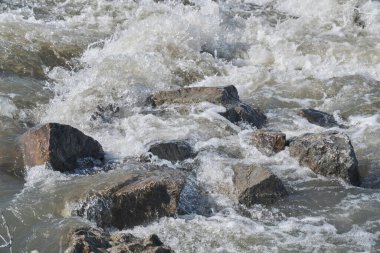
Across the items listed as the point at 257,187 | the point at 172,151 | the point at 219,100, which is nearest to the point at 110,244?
the point at 257,187

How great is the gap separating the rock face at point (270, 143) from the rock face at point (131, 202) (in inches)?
64.1

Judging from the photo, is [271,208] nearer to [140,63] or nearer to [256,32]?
[140,63]

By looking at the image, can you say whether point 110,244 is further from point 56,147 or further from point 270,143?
point 270,143

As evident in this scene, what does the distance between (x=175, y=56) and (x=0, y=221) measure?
19.6ft

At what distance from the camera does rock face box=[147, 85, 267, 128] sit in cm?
783

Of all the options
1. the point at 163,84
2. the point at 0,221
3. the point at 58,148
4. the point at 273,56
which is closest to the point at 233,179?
the point at 58,148

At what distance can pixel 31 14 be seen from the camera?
1205 cm

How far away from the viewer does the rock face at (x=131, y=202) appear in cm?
530

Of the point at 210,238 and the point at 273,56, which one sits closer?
the point at 210,238

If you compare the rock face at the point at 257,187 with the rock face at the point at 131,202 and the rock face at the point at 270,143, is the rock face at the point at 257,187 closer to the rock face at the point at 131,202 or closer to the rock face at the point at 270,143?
the rock face at the point at 131,202

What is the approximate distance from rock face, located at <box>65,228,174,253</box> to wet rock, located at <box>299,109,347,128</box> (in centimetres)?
436

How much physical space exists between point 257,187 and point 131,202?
51.3 inches

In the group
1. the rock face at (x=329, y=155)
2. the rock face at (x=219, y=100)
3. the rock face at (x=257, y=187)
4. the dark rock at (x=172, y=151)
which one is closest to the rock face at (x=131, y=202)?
the rock face at (x=257, y=187)

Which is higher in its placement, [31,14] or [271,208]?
[31,14]
